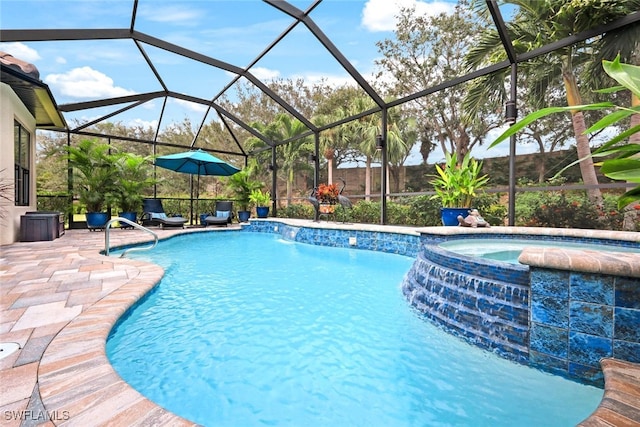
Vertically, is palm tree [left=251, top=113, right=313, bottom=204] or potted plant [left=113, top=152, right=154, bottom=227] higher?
palm tree [left=251, top=113, right=313, bottom=204]

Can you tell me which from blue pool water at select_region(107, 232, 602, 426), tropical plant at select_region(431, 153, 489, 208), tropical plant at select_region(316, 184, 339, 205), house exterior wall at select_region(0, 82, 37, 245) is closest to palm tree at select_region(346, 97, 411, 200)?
tropical plant at select_region(316, 184, 339, 205)

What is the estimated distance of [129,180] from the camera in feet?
31.1

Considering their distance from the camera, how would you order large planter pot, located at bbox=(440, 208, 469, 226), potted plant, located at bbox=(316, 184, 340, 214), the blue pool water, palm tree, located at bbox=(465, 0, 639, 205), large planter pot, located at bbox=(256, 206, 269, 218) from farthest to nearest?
large planter pot, located at bbox=(256, 206, 269, 218) < potted plant, located at bbox=(316, 184, 340, 214) < large planter pot, located at bbox=(440, 208, 469, 226) < palm tree, located at bbox=(465, 0, 639, 205) < the blue pool water

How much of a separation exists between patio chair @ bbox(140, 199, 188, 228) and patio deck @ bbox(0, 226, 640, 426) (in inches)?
240

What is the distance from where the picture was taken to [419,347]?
7.40 feet

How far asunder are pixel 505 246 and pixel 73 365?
480 centimetres

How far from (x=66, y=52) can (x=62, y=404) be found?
9.40m

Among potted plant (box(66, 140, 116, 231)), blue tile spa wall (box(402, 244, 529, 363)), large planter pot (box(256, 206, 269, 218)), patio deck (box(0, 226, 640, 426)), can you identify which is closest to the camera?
patio deck (box(0, 226, 640, 426))

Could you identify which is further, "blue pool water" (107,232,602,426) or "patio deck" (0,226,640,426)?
"blue pool water" (107,232,602,426)

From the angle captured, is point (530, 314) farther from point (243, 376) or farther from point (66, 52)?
point (66, 52)

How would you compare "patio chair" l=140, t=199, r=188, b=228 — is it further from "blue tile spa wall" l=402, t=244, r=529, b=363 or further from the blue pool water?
"blue tile spa wall" l=402, t=244, r=529, b=363

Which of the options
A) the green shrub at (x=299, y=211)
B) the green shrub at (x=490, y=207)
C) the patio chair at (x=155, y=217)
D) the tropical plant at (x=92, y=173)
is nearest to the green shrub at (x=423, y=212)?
the green shrub at (x=490, y=207)

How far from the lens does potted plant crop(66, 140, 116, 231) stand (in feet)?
27.5

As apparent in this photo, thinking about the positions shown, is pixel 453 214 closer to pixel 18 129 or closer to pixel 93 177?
pixel 18 129
